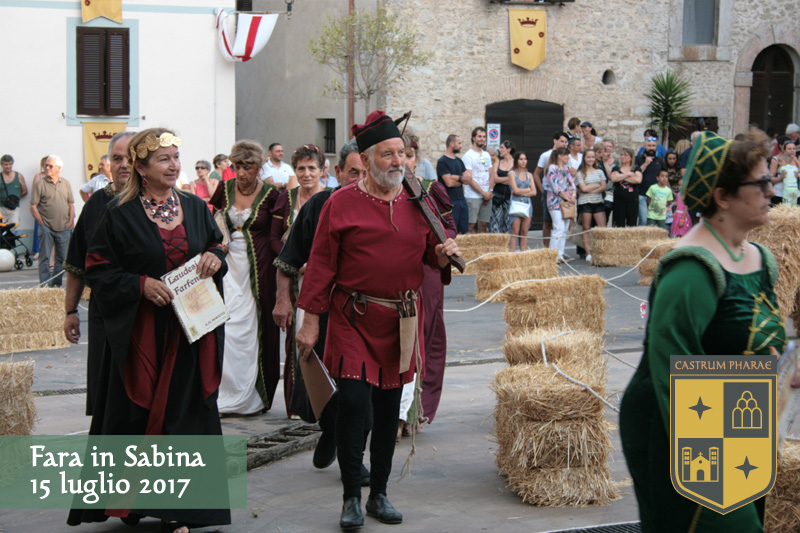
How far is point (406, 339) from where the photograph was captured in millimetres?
4957

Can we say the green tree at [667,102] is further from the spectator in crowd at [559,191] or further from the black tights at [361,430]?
the black tights at [361,430]

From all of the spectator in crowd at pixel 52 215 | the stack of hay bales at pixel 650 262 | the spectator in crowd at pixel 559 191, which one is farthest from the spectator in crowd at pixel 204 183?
the stack of hay bales at pixel 650 262

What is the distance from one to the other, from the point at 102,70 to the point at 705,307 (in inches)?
786

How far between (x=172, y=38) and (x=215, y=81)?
4.06ft

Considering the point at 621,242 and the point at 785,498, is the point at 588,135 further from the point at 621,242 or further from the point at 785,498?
the point at 785,498

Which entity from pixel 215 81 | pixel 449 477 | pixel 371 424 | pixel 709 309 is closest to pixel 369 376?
pixel 371 424

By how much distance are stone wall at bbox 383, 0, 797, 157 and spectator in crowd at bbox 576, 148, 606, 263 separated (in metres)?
6.56

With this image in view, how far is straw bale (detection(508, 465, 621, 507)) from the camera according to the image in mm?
5266

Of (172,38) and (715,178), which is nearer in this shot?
(715,178)

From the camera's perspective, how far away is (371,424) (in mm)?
5684

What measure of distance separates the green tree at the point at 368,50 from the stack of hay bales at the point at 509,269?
32.2ft

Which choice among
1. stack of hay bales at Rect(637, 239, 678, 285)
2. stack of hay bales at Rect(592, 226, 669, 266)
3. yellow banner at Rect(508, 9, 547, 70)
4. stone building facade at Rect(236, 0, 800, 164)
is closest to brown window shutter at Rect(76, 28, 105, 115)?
stone building facade at Rect(236, 0, 800, 164)

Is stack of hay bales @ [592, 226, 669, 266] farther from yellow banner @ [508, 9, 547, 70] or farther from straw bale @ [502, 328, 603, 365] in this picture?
straw bale @ [502, 328, 603, 365]

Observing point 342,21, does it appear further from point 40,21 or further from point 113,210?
point 113,210
